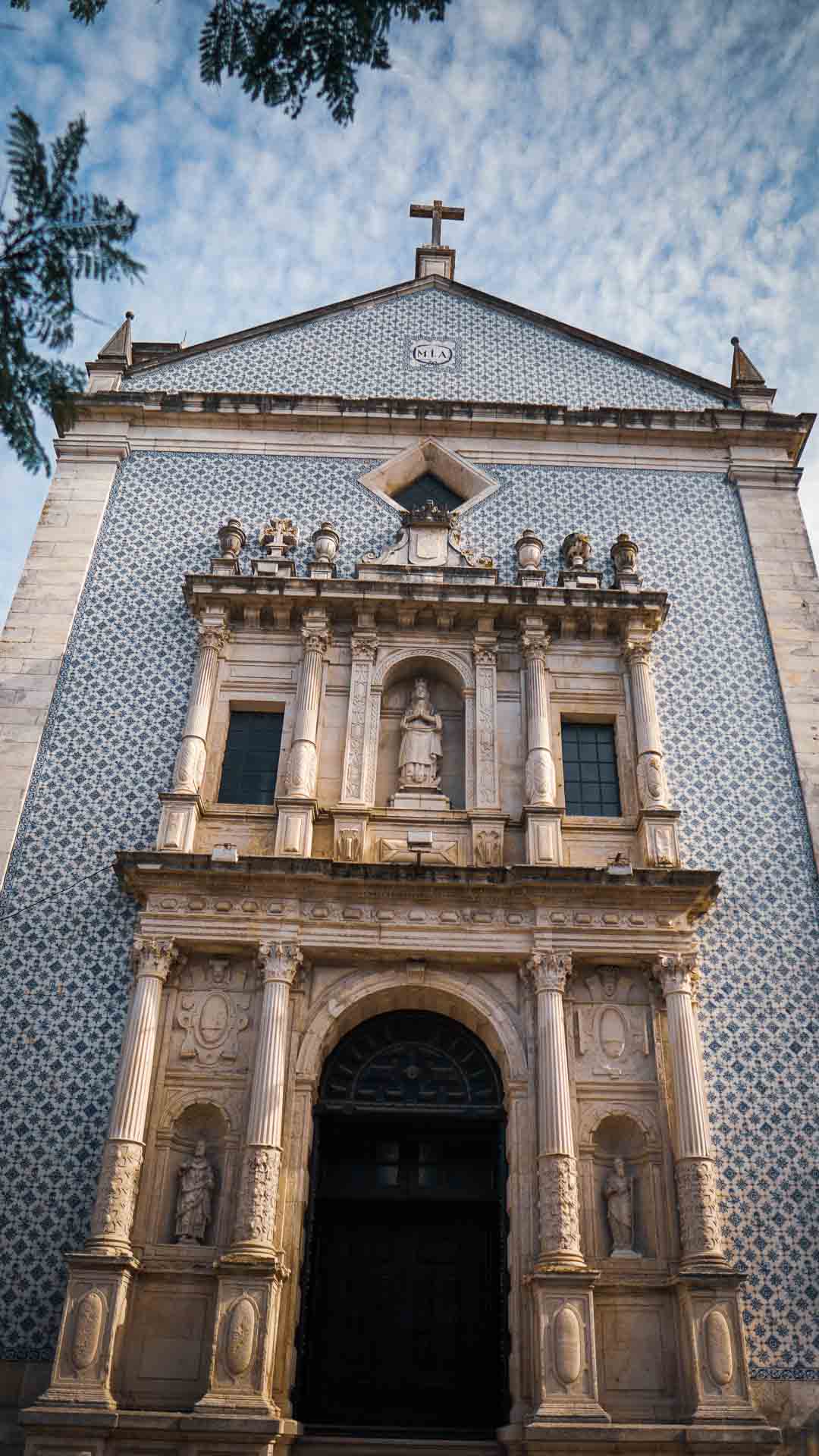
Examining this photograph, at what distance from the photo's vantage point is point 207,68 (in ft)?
18.3

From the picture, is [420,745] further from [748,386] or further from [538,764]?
[748,386]

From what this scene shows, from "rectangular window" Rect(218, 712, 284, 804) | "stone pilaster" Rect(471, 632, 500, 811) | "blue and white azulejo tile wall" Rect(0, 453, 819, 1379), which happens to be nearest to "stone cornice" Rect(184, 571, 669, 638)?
"stone pilaster" Rect(471, 632, 500, 811)

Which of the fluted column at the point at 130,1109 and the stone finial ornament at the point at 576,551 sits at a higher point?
the stone finial ornament at the point at 576,551

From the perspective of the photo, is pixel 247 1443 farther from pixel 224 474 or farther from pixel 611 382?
pixel 611 382

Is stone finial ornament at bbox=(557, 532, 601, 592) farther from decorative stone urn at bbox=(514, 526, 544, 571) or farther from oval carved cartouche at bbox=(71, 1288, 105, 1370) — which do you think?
oval carved cartouche at bbox=(71, 1288, 105, 1370)

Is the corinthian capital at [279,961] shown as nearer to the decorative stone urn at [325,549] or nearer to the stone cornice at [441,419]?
the decorative stone urn at [325,549]

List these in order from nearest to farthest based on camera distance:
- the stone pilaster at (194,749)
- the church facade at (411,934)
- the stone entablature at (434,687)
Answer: the church facade at (411,934), the stone pilaster at (194,749), the stone entablature at (434,687)

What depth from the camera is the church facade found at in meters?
9.73

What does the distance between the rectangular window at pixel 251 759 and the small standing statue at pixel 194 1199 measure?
3.71 metres

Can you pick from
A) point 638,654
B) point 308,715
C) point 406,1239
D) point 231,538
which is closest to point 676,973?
point 406,1239

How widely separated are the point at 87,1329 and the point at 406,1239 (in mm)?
2934

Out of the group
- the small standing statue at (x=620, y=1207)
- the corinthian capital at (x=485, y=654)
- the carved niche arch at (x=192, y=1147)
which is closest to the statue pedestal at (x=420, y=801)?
the corinthian capital at (x=485, y=654)

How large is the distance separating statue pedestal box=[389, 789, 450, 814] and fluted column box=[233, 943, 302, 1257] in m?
2.03

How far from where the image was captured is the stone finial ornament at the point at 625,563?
13836 mm
